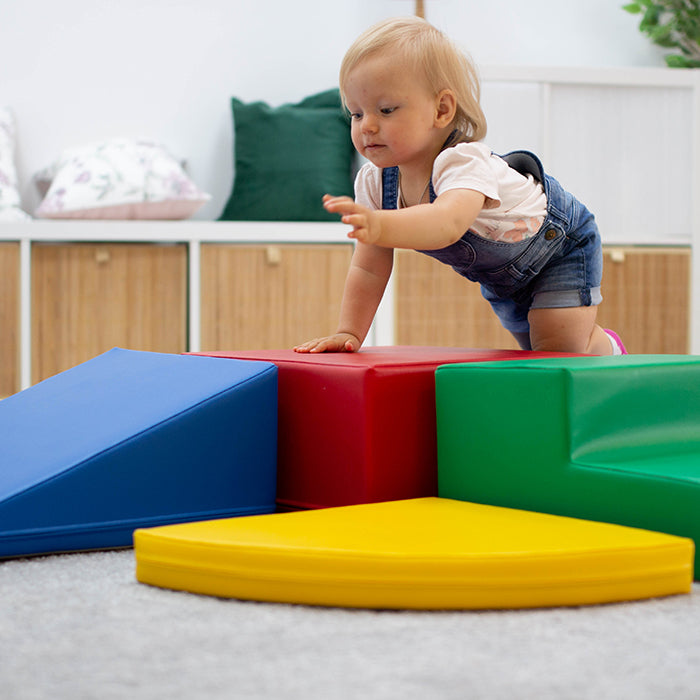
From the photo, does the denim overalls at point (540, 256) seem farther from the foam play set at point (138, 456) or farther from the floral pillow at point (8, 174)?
the floral pillow at point (8, 174)

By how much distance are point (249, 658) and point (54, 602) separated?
211mm

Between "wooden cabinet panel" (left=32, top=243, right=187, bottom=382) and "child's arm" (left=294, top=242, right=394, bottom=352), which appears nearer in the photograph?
"child's arm" (left=294, top=242, right=394, bottom=352)

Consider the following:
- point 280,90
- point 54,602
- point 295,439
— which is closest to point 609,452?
point 295,439

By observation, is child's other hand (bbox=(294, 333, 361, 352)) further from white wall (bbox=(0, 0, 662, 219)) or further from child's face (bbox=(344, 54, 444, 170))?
white wall (bbox=(0, 0, 662, 219))

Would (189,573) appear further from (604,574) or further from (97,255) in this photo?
(97,255)

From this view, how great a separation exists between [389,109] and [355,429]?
1.35 feet

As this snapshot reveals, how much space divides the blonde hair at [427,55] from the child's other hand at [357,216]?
0.30 meters

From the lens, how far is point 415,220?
98 centimetres

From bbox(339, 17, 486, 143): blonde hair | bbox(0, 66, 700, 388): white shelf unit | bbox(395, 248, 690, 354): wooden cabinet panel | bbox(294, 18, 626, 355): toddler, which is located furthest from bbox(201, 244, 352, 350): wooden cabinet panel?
bbox(339, 17, 486, 143): blonde hair

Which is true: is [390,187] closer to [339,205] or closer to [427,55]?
[427,55]

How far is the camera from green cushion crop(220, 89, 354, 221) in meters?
2.64

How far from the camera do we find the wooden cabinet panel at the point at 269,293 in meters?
2.40

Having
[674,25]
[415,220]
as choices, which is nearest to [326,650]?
[415,220]

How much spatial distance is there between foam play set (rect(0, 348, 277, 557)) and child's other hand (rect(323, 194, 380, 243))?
20cm
